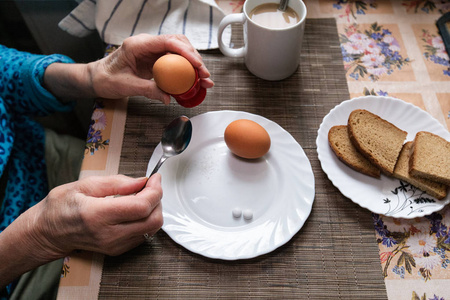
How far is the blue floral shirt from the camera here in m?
0.91

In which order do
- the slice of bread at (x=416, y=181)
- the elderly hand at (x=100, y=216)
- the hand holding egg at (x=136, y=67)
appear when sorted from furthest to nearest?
the hand holding egg at (x=136, y=67)
the slice of bread at (x=416, y=181)
the elderly hand at (x=100, y=216)

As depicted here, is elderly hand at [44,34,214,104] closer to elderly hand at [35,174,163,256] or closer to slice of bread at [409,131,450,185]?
elderly hand at [35,174,163,256]

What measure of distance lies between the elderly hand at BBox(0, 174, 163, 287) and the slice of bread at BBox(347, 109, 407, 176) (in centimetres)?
47

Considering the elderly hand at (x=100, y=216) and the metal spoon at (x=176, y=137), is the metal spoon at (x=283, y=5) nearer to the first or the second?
the metal spoon at (x=176, y=137)

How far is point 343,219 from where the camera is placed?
0.77m

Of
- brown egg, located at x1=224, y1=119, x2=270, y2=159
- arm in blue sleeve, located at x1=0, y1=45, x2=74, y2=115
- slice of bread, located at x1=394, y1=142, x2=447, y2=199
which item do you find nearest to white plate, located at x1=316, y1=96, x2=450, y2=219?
slice of bread, located at x1=394, y1=142, x2=447, y2=199

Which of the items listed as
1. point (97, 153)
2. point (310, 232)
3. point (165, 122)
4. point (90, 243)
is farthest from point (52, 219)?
point (310, 232)

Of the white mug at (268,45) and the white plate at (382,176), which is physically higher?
the white mug at (268,45)

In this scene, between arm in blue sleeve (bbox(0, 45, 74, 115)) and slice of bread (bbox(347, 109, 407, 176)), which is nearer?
slice of bread (bbox(347, 109, 407, 176))

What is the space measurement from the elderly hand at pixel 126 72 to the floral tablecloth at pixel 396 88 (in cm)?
7

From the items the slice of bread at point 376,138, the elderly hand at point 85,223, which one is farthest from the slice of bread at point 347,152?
the elderly hand at point 85,223

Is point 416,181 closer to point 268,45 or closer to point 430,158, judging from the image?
point 430,158

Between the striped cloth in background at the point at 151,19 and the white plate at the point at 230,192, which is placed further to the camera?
the striped cloth in background at the point at 151,19

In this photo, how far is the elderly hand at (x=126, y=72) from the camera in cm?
86
